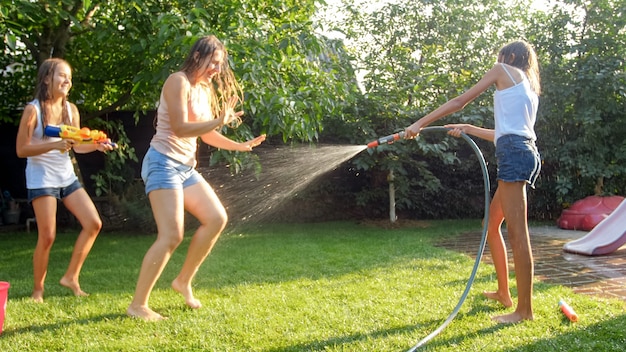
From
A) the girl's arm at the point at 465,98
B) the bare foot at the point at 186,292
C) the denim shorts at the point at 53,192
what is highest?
the girl's arm at the point at 465,98

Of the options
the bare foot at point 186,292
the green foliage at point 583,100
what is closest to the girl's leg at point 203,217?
the bare foot at point 186,292

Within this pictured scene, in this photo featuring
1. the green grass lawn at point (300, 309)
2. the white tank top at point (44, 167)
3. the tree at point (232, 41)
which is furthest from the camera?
the tree at point (232, 41)

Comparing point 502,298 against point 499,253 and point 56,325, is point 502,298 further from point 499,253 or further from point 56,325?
point 56,325

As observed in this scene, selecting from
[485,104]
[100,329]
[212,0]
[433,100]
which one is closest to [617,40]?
[485,104]

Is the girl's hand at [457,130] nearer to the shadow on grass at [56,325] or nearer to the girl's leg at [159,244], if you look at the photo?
the girl's leg at [159,244]

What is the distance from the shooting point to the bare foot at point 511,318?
3.00m

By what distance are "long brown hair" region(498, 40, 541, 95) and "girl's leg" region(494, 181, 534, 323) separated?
0.60 metres

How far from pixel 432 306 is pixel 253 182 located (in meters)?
4.48

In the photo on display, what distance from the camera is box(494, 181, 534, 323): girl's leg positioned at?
3.04 metres

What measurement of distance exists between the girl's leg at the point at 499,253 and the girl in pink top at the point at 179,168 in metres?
1.61

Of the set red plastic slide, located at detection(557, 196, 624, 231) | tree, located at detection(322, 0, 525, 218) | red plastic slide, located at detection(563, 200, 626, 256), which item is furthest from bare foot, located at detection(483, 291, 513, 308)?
red plastic slide, located at detection(557, 196, 624, 231)

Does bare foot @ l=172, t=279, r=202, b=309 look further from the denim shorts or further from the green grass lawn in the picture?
the denim shorts

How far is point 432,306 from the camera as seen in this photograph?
3.37 m

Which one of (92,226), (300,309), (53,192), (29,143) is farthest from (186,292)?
(29,143)
